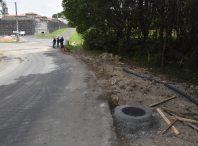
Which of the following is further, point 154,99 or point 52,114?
point 154,99

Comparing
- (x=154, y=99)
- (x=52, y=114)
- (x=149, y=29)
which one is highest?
(x=149, y=29)

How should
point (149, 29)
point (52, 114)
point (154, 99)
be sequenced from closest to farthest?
point (52, 114)
point (154, 99)
point (149, 29)

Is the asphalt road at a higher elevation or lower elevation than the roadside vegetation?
lower

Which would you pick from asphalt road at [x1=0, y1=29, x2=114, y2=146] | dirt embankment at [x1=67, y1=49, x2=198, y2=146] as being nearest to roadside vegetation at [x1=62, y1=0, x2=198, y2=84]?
dirt embankment at [x1=67, y1=49, x2=198, y2=146]

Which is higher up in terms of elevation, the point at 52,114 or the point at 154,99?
the point at 154,99

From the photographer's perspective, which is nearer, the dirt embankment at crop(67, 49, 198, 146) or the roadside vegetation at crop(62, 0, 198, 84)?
the dirt embankment at crop(67, 49, 198, 146)

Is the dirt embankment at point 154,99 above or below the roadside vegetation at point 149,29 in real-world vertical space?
below

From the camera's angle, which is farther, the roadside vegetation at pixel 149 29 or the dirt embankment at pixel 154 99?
the roadside vegetation at pixel 149 29

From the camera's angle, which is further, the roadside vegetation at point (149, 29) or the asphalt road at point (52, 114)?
the roadside vegetation at point (149, 29)

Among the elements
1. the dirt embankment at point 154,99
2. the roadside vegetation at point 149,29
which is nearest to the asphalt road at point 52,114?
the dirt embankment at point 154,99

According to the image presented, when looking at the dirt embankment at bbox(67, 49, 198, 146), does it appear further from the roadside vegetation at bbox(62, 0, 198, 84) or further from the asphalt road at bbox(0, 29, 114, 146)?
the roadside vegetation at bbox(62, 0, 198, 84)

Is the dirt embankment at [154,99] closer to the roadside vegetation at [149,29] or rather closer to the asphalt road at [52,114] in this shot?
the asphalt road at [52,114]

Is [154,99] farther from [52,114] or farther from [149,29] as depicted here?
[149,29]

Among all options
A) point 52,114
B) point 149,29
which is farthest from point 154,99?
point 149,29
